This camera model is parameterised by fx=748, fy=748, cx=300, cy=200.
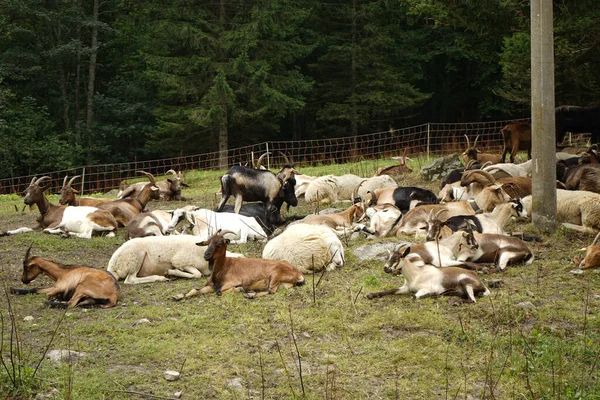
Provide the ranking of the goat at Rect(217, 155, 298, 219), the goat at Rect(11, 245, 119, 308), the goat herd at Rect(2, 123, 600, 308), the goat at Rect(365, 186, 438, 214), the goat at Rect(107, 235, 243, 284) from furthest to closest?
the goat at Rect(217, 155, 298, 219), the goat at Rect(365, 186, 438, 214), the goat at Rect(107, 235, 243, 284), the goat herd at Rect(2, 123, 600, 308), the goat at Rect(11, 245, 119, 308)

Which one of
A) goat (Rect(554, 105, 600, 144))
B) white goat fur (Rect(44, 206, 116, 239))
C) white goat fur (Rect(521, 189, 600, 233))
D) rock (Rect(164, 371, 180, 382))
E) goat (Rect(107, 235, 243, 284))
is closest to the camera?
rock (Rect(164, 371, 180, 382))

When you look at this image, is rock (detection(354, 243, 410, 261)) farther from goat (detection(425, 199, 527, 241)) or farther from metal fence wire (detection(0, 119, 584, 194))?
metal fence wire (detection(0, 119, 584, 194))

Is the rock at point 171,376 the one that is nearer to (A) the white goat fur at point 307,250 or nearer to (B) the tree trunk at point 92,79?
(A) the white goat fur at point 307,250

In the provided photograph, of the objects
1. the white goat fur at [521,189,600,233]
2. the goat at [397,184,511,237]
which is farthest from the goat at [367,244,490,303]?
the white goat fur at [521,189,600,233]

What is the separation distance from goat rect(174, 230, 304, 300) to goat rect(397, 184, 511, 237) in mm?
3197

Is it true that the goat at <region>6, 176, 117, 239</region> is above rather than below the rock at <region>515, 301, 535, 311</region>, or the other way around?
above

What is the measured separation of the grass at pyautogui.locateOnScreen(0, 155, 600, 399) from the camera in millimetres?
5684

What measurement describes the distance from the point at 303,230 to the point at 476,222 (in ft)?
8.00

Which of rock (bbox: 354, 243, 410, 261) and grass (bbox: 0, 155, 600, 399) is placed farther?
rock (bbox: 354, 243, 410, 261)

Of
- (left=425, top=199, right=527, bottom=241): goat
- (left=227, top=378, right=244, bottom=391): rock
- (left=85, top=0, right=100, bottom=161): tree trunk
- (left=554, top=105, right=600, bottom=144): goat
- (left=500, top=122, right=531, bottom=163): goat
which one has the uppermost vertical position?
(left=85, top=0, right=100, bottom=161): tree trunk

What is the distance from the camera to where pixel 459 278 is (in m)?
7.81

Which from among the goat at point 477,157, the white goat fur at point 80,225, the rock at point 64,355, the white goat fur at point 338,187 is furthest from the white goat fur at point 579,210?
the rock at point 64,355

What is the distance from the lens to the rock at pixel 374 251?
991 centimetres

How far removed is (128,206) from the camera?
14305 mm
